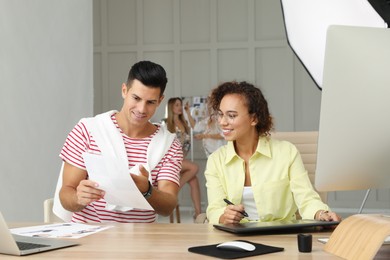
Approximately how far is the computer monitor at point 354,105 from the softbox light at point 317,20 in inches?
0.8

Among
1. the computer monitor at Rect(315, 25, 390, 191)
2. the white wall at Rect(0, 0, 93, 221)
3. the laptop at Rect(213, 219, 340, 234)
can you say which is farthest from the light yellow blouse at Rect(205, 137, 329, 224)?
the white wall at Rect(0, 0, 93, 221)

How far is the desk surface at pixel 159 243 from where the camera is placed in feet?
4.16

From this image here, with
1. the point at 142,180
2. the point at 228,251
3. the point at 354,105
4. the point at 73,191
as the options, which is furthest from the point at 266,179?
the point at 354,105

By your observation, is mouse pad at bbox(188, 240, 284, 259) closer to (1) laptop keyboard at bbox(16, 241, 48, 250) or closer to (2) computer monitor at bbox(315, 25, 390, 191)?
(2) computer monitor at bbox(315, 25, 390, 191)

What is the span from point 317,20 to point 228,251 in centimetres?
53

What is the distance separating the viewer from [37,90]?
357cm

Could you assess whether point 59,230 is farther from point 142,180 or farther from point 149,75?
point 149,75

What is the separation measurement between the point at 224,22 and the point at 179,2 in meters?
0.66

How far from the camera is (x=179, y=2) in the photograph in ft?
25.6

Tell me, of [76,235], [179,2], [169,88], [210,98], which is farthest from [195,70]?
[76,235]

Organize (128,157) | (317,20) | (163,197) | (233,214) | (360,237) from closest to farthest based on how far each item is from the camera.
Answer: (317,20) < (360,237) < (233,214) < (163,197) < (128,157)

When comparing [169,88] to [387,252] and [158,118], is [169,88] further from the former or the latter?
[387,252]

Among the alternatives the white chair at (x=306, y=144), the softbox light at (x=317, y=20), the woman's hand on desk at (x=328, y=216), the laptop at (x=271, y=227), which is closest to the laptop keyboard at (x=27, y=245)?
the laptop at (x=271, y=227)

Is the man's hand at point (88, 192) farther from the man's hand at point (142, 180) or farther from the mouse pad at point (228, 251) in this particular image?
the mouse pad at point (228, 251)
